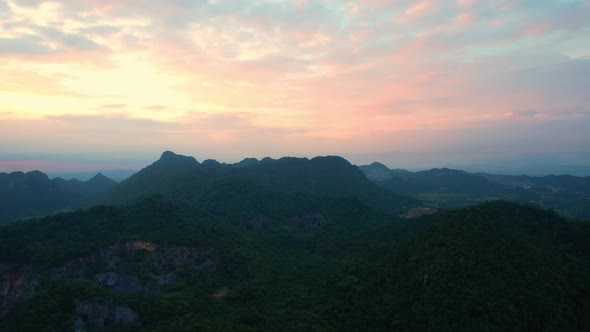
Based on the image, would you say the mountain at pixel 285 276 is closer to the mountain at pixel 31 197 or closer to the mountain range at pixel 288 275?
the mountain range at pixel 288 275

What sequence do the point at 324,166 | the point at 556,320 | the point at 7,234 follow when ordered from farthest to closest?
the point at 324,166, the point at 7,234, the point at 556,320

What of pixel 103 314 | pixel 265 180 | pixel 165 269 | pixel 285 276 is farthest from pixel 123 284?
pixel 265 180

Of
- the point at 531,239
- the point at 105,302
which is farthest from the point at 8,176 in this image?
the point at 531,239

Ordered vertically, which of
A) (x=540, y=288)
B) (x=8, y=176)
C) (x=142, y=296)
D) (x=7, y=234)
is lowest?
(x=142, y=296)

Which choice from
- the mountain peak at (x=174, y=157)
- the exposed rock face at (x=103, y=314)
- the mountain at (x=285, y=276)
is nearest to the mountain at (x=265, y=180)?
the mountain peak at (x=174, y=157)

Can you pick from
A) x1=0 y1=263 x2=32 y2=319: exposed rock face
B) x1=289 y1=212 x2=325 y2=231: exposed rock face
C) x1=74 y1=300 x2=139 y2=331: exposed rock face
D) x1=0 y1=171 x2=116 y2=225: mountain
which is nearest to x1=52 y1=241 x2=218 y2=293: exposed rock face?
x1=0 y1=263 x2=32 y2=319: exposed rock face

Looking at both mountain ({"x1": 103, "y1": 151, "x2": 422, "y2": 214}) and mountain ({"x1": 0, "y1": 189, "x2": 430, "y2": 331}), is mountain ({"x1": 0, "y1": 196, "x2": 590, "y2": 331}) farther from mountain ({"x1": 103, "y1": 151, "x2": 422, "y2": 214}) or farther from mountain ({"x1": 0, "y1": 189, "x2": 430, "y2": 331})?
mountain ({"x1": 103, "y1": 151, "x2": 422, "y2": 214})

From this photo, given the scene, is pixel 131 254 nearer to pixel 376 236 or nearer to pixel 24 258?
pixel 24 258
